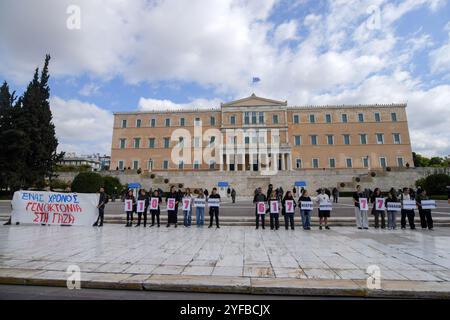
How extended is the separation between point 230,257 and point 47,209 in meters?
9.93

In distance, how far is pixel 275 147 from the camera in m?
51.3

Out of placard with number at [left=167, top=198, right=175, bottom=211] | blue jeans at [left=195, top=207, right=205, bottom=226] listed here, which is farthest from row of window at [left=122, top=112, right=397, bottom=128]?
placard with number at [left=167, top=198, right=175, bottom=211]

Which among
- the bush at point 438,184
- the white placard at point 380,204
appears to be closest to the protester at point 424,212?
the white placard at point 380,204

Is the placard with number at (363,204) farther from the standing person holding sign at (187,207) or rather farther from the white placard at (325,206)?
the standing person holding sign at (187,207)

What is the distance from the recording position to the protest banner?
37.2 ft

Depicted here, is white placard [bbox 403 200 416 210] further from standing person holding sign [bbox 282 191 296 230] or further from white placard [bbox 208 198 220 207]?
white placard [bbox 208 198 220 207]

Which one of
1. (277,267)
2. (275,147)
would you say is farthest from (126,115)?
(277,267)

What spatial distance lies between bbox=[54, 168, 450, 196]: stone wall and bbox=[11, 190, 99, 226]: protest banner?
2732 centimetres

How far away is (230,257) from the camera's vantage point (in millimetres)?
5777

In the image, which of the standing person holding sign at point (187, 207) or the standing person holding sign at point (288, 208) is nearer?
the standing person holding sign at point (288, 208)

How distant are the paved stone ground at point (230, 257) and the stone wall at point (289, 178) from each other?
97.9 feet

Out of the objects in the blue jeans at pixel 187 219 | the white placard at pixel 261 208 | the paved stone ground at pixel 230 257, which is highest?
the white placard at pixel 261 208

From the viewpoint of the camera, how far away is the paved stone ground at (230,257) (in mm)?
4461
